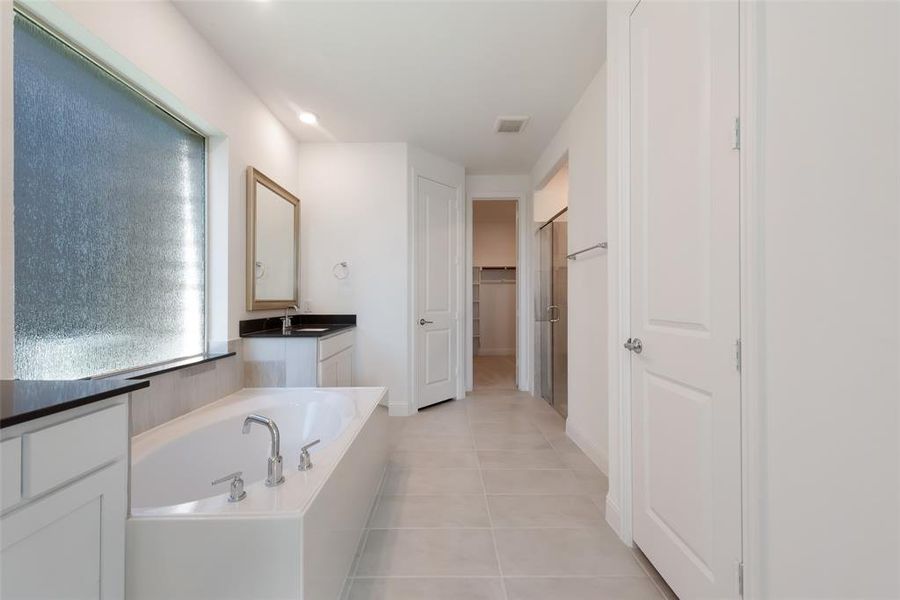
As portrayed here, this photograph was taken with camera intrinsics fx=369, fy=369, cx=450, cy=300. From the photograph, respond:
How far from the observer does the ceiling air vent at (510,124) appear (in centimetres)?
292

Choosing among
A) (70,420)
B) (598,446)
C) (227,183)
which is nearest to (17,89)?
(227,183)

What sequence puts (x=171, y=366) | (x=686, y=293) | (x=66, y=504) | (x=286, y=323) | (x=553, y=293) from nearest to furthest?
(x=66, y=504) → (x=686, y=293) → (x=171, y=366) → (x=286, y=323) → (x=553, y=293)

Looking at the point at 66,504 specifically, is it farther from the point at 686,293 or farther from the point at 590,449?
the point at 590,449

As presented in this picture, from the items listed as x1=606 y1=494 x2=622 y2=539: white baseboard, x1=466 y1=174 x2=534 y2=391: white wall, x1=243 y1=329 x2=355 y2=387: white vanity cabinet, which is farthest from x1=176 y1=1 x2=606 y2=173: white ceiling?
x1=606 y1=494 x2=622 y2=539: white baseboard

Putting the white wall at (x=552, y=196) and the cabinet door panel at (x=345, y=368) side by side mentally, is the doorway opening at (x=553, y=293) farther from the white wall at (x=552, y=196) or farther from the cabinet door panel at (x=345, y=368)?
the cabinet door panel at (x=345, y=368)

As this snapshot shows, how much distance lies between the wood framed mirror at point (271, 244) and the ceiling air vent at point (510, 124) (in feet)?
6.03

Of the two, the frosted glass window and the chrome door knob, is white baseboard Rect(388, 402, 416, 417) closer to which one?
the frosted glass window

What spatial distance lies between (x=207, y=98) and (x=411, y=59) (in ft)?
3.86

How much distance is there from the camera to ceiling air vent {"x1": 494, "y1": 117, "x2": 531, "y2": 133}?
9.58 feet

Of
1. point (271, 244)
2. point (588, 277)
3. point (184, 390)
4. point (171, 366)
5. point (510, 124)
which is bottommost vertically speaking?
point (184, 390)

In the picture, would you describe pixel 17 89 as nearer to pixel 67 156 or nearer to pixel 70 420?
pixel 67 156

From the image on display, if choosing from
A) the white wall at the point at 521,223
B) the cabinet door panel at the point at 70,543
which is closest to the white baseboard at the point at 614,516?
the cabinet door panel at the point at 70,543

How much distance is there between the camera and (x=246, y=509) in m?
0.99

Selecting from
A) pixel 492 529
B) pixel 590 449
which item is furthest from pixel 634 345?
pixel 590 449
